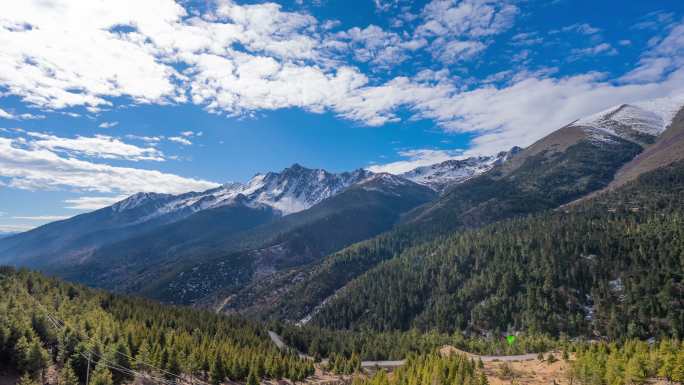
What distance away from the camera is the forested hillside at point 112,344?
207ft

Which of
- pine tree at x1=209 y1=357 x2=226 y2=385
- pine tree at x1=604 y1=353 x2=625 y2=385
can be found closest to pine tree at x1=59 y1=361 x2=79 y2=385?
pine tree at x1=209 y1=357 x2=226 y2=385

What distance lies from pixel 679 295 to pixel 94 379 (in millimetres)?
214157

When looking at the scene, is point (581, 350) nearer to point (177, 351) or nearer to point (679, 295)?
point (177, 351)

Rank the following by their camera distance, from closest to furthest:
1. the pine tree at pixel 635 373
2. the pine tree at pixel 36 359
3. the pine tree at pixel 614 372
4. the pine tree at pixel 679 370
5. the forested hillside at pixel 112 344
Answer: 1. the pine tree at pixel 36 359
2. the forested hillside at pixel 112 344
3. the pine tree at pixel 679 370
4. the pine tree at pixel 614 372
5. the pine tree at pixel 635 373

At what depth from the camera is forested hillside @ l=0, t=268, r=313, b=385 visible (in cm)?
6317

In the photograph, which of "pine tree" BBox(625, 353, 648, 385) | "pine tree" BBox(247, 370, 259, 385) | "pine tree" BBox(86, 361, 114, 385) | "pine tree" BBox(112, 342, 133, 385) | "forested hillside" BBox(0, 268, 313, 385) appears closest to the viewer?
"pine tree" BBox(86, 361, 114, 385)

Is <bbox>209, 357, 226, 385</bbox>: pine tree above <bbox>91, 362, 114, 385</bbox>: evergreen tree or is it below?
below

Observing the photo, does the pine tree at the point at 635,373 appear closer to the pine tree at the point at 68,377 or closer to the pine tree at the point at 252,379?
the pine tree at the point at 252,379

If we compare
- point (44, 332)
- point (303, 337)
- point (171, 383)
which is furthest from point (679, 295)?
point (44, 332)

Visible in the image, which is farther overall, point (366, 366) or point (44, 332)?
point (366, 366)

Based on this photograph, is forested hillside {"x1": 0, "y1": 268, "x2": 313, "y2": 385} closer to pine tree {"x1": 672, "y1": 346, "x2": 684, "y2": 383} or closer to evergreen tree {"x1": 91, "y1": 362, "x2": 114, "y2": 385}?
evergreen tree {"x1": 91, "y1": 362, "x2": 114, "y2": 385}

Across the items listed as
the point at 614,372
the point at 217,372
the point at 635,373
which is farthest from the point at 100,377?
the point at 635,373

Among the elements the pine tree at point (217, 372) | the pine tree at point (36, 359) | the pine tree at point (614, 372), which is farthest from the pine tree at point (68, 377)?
the pine tree at point (614, 372)

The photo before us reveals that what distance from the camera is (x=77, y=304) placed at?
123500mm
